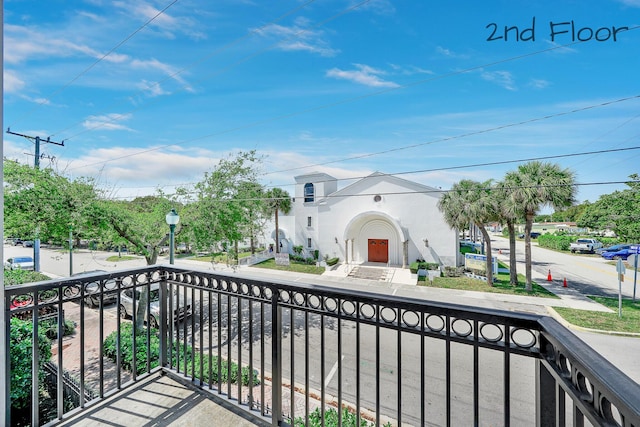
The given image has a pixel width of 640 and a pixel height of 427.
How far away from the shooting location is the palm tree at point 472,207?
12672 millimetres

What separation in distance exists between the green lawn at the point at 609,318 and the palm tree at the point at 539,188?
9.03 ft

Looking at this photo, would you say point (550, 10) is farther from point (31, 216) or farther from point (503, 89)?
point (31, 216)

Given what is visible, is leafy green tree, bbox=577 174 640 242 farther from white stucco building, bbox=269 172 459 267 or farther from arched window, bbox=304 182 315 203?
arched window, bbox=304 182 315 203

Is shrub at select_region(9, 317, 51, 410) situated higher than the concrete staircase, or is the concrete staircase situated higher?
shrub at select_region(9, 317, 51, 410)

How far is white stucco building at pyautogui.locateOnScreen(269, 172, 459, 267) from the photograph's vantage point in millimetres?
16328

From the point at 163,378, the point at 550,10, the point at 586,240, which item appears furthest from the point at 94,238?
the point at 586,240

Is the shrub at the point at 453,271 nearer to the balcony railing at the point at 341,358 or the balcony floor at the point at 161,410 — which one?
the balcony railing at the point at 341,358

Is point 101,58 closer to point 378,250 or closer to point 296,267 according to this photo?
point 296,267

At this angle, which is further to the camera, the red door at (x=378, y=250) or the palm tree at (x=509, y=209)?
the red door at (x=378, y=250)

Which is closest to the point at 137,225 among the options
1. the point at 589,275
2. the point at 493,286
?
the point at 493,286

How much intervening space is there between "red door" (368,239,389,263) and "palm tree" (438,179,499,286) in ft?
15.6

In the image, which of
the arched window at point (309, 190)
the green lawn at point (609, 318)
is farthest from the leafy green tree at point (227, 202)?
the green lawn at point (609, 318)

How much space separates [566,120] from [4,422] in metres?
9.84

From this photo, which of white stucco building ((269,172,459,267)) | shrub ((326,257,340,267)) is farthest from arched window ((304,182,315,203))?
shrub ((326,257,340,267))
